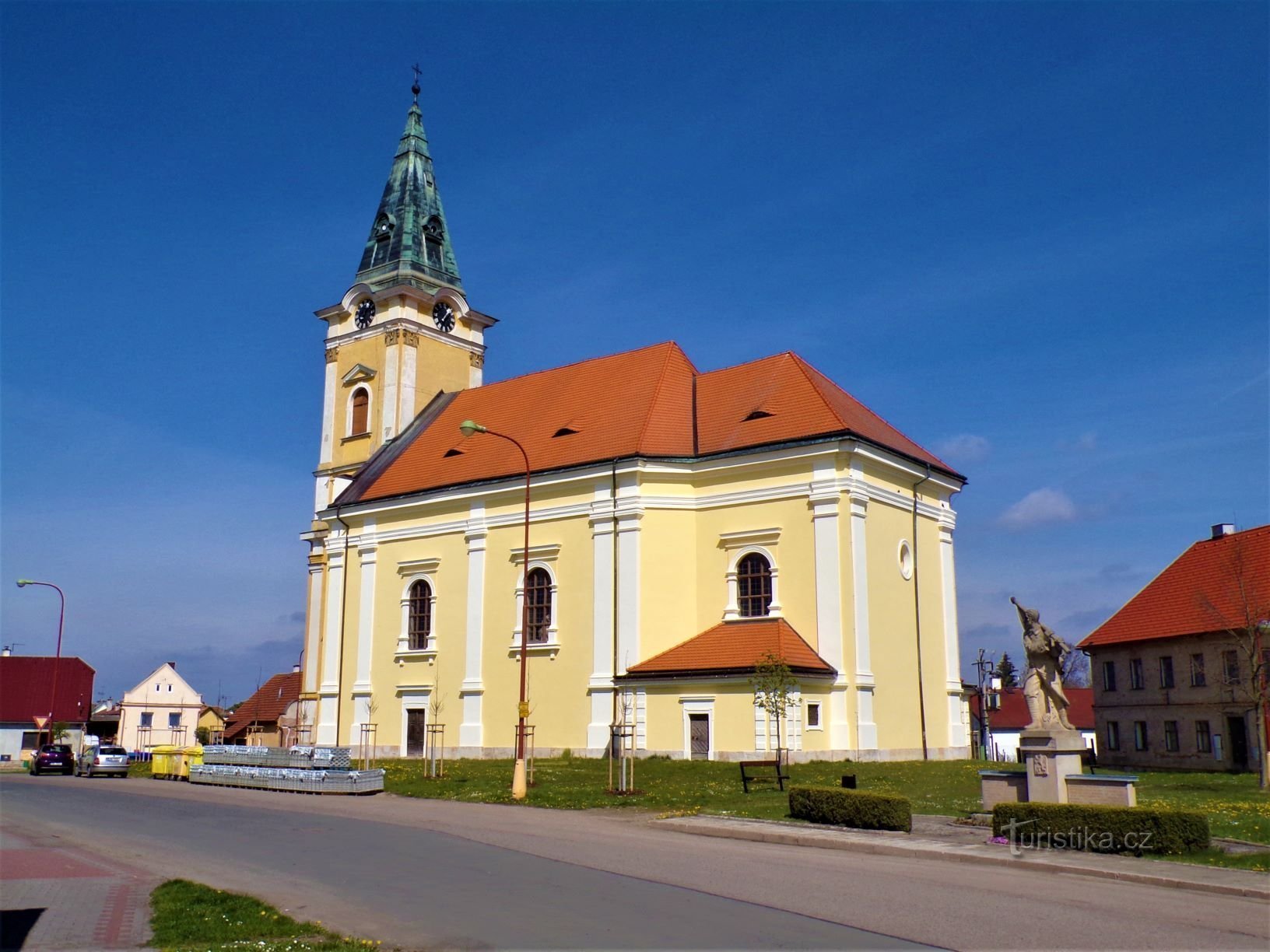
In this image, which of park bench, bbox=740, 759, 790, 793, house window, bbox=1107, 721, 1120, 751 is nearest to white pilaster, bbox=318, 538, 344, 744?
park bench, bbox=740, 759, 790, 793

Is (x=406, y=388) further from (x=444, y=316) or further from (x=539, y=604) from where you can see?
(x=539, y=604)

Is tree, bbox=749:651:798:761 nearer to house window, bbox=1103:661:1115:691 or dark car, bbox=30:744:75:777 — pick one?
house window, bbox=1103:661:1115:691

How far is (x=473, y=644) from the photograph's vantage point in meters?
39.4

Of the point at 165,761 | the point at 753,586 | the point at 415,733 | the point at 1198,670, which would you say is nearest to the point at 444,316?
the point at 415,733

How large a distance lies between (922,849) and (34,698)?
74.7 meters

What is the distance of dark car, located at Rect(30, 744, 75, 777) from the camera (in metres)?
42.7

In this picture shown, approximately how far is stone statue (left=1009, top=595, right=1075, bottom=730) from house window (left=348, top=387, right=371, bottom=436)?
36044 mm

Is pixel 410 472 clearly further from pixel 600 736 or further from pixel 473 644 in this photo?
pixel 600 736

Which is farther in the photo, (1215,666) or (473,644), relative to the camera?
(1215,666)

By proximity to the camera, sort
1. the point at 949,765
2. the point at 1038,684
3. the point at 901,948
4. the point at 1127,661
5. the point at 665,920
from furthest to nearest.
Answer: the point at 1127,661 → the point at 949,765 → the point at 1038,684 → the point at 665,920 → the point at 901,948

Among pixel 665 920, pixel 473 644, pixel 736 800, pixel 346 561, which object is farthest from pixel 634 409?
pixel 665 920

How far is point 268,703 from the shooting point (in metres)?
71.3

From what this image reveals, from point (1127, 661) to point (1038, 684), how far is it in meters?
34.9

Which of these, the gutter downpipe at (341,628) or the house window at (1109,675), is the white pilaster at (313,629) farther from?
the house window at (1109,675)
